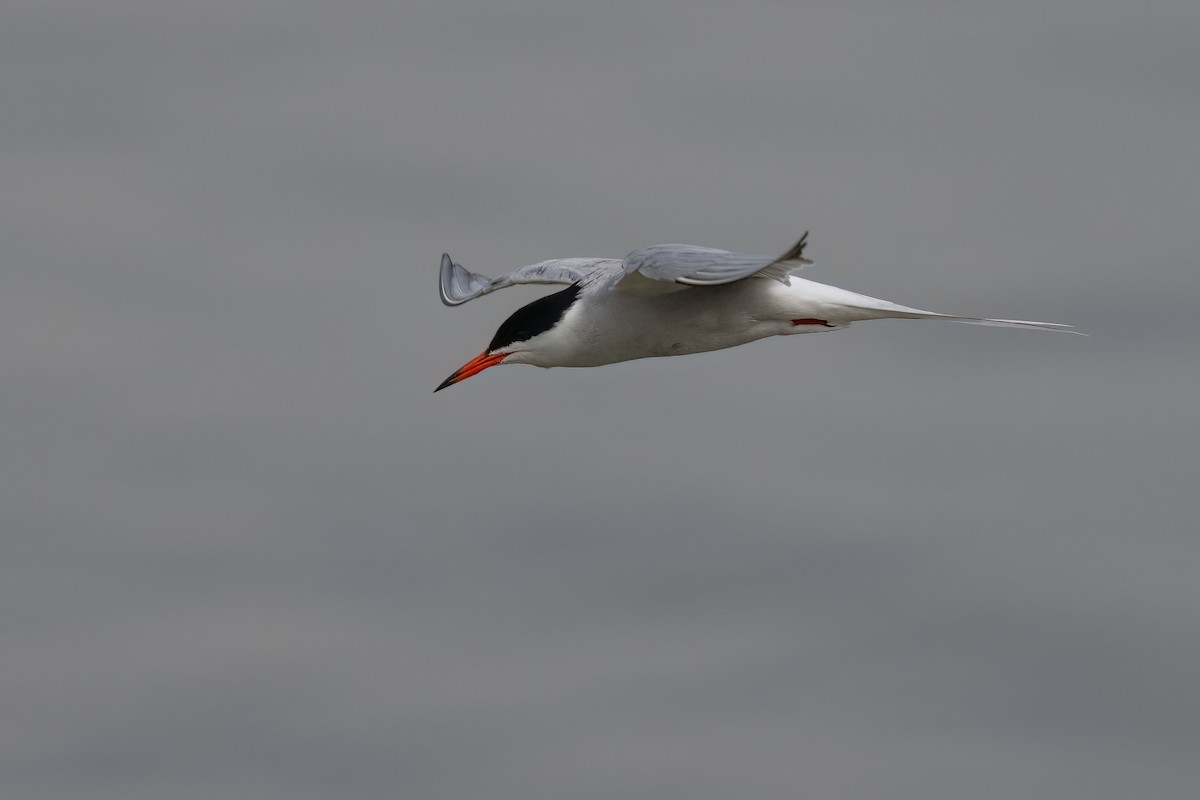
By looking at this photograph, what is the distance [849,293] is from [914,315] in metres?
0.72

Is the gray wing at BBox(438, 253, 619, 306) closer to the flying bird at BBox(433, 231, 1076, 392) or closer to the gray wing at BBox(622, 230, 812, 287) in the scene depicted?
the flying bird at BBox(433, 231, 1076, 392)

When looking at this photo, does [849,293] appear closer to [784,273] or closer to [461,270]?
[784,273]

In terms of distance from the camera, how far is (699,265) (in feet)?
39.7

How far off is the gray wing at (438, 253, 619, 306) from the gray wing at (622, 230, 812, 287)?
1.68 meters

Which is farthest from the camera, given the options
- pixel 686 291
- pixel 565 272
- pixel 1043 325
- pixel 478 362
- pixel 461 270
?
pixel 461 270

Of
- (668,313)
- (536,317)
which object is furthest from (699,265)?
(536,317)

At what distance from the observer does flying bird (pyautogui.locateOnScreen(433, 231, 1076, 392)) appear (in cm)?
1256

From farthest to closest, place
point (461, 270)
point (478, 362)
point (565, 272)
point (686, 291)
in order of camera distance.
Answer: point (461, 270)
point (565, 272)
point (478, 362)
point (686, 291)

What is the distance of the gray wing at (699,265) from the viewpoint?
1180 cm

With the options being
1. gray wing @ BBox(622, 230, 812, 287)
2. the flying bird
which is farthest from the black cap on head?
gray wing @ BBox(622, 230, 812, 287)

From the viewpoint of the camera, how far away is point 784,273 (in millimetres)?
12633

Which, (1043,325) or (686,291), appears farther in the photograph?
(686,291)

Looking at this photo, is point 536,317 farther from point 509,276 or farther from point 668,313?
point 509,276

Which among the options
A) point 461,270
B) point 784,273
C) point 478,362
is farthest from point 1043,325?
point 461,270
